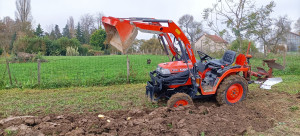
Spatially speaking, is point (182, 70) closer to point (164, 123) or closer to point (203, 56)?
point (203, 56)

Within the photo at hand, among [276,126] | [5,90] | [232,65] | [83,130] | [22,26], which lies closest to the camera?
[83,130]

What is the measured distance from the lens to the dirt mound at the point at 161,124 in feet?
13.3

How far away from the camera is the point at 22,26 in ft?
127

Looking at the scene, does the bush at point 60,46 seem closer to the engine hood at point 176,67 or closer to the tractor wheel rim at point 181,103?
the engine hood at point 176,67

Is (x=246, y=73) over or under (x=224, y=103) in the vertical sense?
over

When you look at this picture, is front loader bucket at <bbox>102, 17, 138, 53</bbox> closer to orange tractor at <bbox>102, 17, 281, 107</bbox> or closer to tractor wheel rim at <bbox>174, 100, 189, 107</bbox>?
orange tractor at <bbox>102, 17, 281, 107</bbox>

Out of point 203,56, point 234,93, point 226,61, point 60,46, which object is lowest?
point 234,93

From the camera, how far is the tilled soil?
13.3 feet

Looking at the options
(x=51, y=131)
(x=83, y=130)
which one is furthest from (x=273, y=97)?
(x=51, y=131)

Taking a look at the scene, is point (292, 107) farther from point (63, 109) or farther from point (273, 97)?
point (63, 109)

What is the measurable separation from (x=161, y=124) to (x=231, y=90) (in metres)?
2.58

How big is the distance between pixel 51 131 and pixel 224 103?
4123 millimetres

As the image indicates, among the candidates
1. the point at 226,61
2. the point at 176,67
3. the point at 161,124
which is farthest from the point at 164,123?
the point at 226,61

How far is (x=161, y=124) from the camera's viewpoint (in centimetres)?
437
